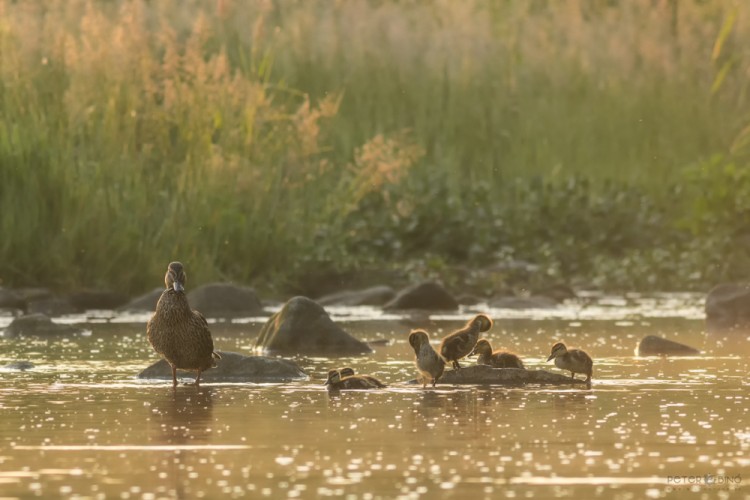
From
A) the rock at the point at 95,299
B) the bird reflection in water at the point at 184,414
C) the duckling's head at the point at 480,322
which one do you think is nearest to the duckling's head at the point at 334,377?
the bird reflection in water at the point at 184,414

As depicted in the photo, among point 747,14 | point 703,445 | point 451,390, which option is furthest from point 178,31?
point 703,445

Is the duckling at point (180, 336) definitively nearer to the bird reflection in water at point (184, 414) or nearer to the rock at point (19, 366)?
the bird reflection in water at point (184, 414)

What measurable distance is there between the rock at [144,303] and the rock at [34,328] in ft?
7.84

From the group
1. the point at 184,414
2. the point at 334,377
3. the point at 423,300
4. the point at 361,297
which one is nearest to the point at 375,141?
the point at 361,297

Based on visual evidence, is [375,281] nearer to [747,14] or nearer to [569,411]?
[747,14]

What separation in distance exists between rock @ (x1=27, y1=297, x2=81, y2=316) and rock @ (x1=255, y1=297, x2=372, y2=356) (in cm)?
397

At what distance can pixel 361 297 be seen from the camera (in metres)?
22.1

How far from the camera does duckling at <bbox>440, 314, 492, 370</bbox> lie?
46.4 ft

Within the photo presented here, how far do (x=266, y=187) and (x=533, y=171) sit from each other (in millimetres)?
5716

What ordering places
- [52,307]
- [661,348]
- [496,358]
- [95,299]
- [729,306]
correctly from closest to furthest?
[496,358] → [661,348] → [729,306] → [52,307] → [95,299]

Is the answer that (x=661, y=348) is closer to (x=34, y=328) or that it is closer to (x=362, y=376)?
(x=362, y=376)

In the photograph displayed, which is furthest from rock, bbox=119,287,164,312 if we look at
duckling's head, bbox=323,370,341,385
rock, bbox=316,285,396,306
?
duckling's head, bbox=323,370,341,385

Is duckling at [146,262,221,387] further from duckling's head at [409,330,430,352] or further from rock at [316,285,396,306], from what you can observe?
rock at [316,285,396,306]

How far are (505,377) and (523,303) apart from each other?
8.35 meters
